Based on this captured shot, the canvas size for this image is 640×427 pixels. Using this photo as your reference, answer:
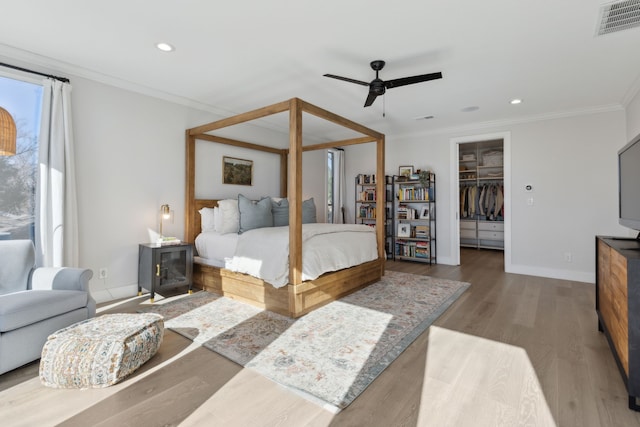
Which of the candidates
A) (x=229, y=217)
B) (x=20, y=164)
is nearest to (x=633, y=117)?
(x=229, y=217)

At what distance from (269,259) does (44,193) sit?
220 centimetres

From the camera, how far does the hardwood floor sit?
1590mm

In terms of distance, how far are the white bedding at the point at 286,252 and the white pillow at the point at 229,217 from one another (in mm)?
205

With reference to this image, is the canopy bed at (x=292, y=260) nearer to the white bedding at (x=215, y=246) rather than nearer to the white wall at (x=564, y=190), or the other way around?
the white bedding at (x=215, y=246)

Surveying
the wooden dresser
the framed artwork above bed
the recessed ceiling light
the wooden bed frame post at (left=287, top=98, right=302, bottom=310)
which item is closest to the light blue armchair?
the wooden bed frame post at (left=287, top=98, right=302, bottom=310)

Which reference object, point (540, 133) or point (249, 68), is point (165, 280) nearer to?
point (249, 68)

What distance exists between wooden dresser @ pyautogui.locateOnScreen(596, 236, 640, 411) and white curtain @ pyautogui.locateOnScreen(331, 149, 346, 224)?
483 cm

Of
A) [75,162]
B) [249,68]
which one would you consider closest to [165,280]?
[75,162]

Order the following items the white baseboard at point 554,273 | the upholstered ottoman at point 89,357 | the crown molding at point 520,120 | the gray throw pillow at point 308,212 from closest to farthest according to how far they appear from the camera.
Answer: the upholstered ottoman at point 89,357
the crown molding at point 520,120
the white baseboard at point 554,273
the gray throw pillow at point 308,212

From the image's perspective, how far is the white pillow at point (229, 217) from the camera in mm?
4109

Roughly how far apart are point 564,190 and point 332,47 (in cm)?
409

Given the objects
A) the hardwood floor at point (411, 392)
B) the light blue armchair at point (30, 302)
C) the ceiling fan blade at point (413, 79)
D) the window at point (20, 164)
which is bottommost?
the hardwood floor at point (411, 392)

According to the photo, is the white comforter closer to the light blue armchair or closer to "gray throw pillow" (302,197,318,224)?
"gray throw pillow" (302,197,318,224)

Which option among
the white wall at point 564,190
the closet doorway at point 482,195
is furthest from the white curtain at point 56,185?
the closet doorway at point 482,195
